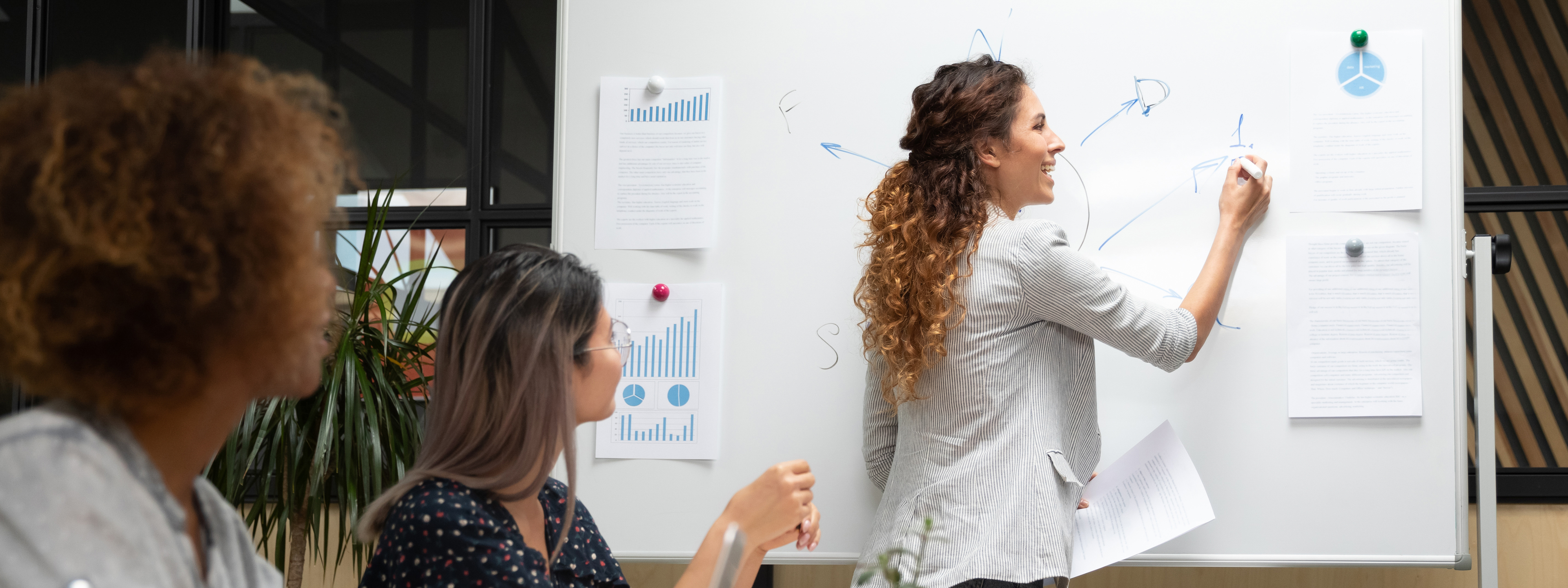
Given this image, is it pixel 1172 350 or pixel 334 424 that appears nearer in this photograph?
pixel 1172 350

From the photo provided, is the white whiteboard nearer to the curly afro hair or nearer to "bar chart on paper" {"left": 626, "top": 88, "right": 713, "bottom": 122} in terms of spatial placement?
"bar chart on paper" {"left": 626, "top": 88, "right": 713, "bottom": 122}

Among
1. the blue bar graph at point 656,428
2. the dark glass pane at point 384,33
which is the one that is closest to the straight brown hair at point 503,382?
the blue bar graph at point 656,428

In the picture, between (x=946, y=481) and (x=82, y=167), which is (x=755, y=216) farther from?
(x=82, y=167)

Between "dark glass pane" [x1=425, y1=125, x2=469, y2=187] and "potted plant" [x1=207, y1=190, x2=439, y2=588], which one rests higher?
"dark glass pane" [x1=425, y1=125, x2=469, y2=187]

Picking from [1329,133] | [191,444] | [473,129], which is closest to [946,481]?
[1329,133]

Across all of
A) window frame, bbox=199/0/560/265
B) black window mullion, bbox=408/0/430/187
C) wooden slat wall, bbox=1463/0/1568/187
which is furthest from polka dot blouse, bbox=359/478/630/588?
wooden slat wall, bbox=1463/0/1568/187

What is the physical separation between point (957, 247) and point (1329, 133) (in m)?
0.80

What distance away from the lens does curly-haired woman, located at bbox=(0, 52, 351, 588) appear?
0.57 m

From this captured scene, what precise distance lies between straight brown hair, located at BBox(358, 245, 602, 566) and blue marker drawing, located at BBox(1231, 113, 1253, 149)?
129cm

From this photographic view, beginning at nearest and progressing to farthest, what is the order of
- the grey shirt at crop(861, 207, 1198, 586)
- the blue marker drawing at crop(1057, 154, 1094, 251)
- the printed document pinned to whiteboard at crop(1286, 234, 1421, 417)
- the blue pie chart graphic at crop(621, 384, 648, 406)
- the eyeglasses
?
the eyeglasses
the grey shirt at crop(861, 207, 1198, 586)
the printed document pinned to whiteboard at crop(1286, 234, 1421, 417)
the blue marker drawing at crop(1057, 154, 1094, 251)
the blue pie chart graphic at crop(621, 384, 648, 406)

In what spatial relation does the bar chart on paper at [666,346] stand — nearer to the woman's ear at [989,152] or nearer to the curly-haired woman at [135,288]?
the woman's ear at [989,152]

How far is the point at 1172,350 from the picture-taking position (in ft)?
5.36

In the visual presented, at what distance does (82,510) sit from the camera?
59 centimetres

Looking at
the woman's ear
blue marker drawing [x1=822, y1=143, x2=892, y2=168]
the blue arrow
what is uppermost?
the blue arrow
